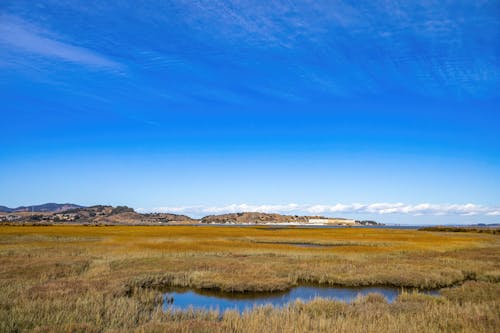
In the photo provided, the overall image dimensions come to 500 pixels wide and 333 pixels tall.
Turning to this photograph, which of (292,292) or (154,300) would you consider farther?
(292,292)

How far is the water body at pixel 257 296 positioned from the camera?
1745 cm

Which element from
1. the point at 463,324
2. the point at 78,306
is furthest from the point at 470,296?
the point at 78,306

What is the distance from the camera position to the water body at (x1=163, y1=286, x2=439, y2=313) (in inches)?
687

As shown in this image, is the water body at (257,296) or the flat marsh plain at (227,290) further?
the water body at (257,296)

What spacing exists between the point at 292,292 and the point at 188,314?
27.7 feet

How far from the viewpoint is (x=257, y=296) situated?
19.0 m

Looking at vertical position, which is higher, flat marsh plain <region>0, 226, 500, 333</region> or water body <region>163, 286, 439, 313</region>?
flat marsh plain <region>0, 226, 500, 333</region>

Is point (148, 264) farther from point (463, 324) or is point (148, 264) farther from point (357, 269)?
point (463, 324)

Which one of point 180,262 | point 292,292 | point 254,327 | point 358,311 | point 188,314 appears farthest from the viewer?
point 180,262

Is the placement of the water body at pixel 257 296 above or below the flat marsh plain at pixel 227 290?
below

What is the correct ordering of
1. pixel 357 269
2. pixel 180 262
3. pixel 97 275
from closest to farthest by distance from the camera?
pixel 97 275, pixel 357 269, pixel 180 262

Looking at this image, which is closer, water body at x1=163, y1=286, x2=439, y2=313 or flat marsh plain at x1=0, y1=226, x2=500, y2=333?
flat marsh plain at x1=0, y1=226, x2=500, y2=333

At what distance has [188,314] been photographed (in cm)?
1298

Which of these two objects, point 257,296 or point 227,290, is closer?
point 257,296
